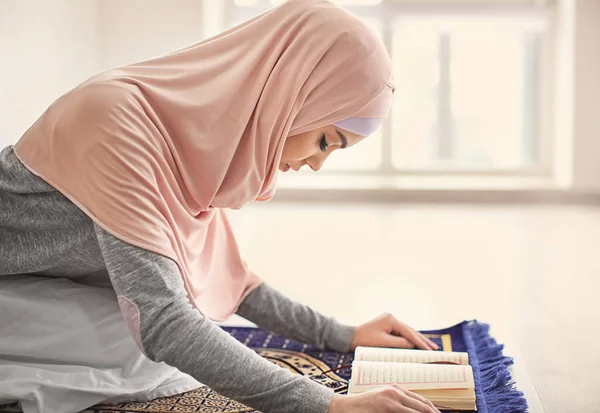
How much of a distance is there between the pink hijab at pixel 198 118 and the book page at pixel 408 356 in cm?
41

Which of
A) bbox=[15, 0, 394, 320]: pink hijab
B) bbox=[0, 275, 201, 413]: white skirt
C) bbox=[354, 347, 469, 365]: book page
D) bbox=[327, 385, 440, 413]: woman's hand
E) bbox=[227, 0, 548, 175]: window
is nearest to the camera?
bbox=[327, 385, 440, 413]: woman's hand

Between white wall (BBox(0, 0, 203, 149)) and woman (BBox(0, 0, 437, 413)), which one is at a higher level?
white wall (BBox(0, 0, 203, 149))

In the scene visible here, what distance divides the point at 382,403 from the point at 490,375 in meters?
0.55

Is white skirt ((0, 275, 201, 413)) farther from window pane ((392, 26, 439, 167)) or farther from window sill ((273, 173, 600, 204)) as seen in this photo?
window pane ((392, 26, 439, 167))

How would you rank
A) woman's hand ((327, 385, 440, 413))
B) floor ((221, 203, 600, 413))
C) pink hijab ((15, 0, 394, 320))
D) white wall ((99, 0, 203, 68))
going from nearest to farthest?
1. woman's hand ((327, 385, 440, 413))
2. pink hijab ((15, 0, 394, 320))
3. floor ((221, 203, 600, 413))
4. white wall ((99, 0, 203, 68))

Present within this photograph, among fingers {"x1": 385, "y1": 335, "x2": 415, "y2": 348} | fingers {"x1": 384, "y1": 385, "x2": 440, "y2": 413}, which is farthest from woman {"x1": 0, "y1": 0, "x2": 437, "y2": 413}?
fingers {"x1": 385, "y1": 335, "x2": 415, "y2": 348}

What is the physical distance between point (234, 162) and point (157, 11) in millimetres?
4349

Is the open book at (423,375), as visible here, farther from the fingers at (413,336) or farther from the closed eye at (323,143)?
the closed eye at (323,143)

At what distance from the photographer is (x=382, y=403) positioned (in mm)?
1266

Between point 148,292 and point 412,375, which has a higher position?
point 148,292

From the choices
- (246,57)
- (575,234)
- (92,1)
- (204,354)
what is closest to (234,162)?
(246,57)

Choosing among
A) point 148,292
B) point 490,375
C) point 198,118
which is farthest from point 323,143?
point 490,375

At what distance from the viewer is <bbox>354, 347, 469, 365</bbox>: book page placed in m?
1.75

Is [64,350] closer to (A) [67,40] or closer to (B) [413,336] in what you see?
(B) [413,336]
